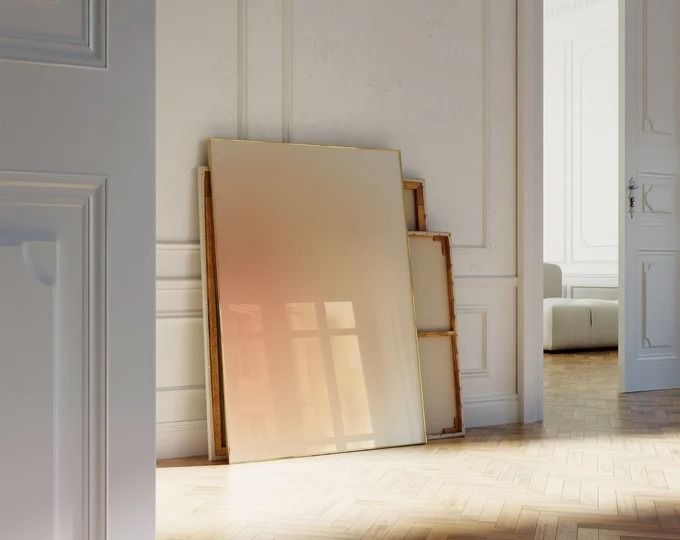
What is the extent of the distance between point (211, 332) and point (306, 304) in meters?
0.46

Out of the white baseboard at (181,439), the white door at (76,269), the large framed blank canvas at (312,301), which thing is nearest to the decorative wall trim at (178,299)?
the large framed blank canvas at (312,301)

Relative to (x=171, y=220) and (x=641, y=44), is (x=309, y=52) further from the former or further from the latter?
(x=641, y=44)

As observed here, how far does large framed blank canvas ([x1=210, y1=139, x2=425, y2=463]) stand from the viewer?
3.71 meters

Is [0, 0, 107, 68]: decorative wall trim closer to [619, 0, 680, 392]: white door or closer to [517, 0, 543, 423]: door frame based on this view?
[517, 0, 543, 423]: door frame

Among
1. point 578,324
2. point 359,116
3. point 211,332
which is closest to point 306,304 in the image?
point 211,332

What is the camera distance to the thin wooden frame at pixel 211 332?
3.69 meters

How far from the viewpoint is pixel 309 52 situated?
411 cm

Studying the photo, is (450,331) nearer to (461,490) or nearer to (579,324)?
(461,490)

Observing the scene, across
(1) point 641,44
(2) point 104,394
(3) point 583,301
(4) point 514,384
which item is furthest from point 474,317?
(3) point 583,301

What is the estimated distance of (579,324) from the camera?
818cm

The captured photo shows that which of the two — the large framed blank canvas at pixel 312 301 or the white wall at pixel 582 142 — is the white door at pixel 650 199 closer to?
the large framed blank canvas at pixel 312 301

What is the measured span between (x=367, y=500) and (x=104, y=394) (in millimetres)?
1953

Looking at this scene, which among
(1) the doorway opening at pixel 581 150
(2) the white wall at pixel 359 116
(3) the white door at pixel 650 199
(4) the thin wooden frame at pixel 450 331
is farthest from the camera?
(1) the doorway opening at pixel 581 150

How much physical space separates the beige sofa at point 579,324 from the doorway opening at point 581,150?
25.9 inches
